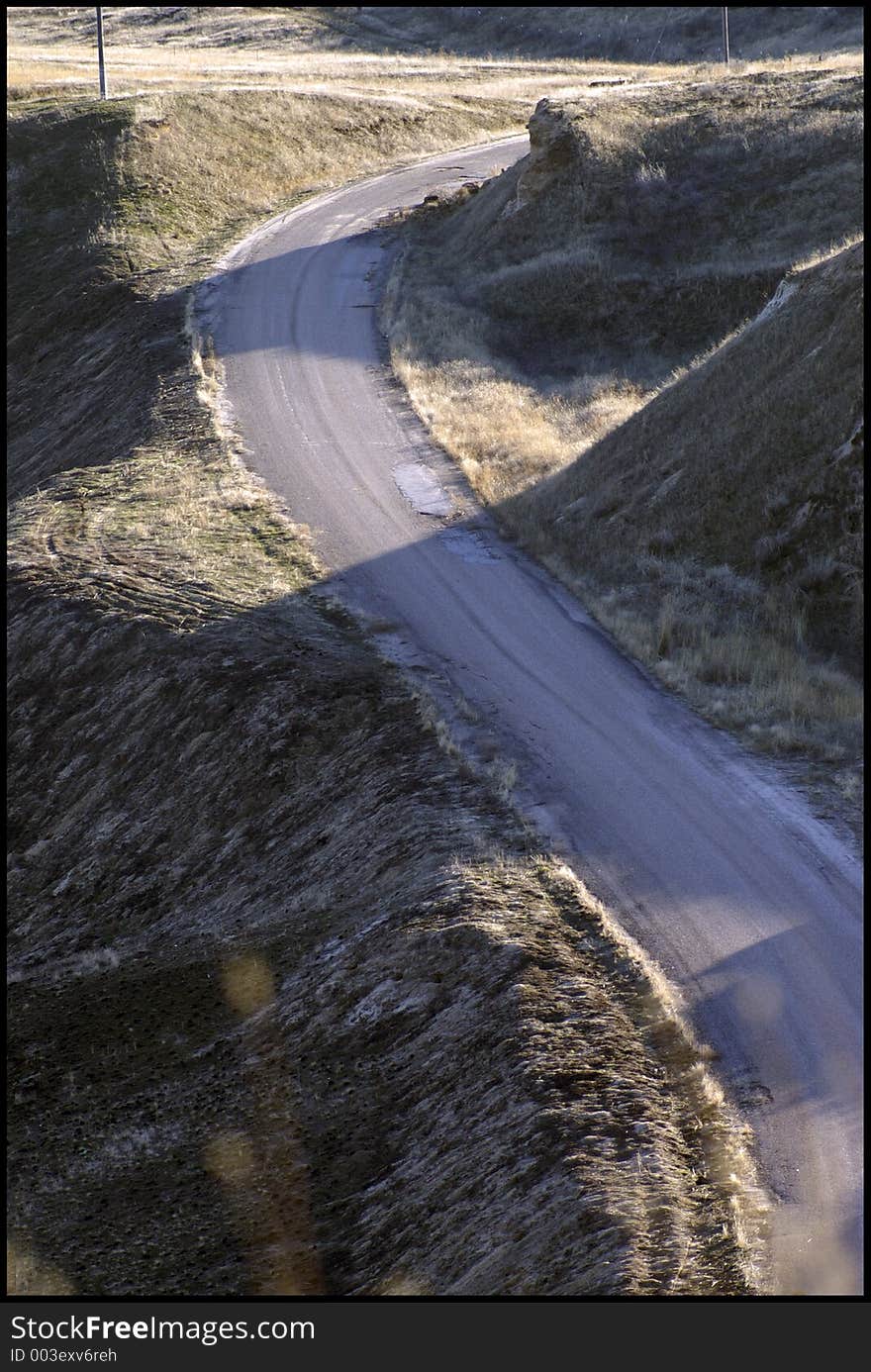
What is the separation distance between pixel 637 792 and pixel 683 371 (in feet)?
48.3

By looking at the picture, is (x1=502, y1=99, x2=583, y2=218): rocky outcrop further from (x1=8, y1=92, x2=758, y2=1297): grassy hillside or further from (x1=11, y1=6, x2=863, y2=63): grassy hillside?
(x1=11, y1=6, x2=863, y2=63): grassy hillside

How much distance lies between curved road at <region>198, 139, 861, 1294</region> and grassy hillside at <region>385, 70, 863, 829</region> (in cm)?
101

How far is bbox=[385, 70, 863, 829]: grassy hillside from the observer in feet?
60.1

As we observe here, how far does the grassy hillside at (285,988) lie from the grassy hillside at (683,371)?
4819 mm

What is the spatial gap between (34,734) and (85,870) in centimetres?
317

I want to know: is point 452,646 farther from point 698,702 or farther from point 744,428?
point 744,428

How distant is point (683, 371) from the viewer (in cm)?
2659

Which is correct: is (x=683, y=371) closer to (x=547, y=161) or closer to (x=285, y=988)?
(x=285, y=988)

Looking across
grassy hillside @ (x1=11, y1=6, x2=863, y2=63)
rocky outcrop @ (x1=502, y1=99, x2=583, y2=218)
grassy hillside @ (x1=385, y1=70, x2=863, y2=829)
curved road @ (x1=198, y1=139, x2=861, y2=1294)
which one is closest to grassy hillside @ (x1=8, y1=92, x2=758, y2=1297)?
curved road @ (x1=198, y1=139, x2=861, y2=1294)

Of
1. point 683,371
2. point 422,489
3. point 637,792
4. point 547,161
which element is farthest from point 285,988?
point 547,161

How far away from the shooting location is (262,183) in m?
48.9

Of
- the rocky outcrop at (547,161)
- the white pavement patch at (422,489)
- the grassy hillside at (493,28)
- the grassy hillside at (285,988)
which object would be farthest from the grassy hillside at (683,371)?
the grassy hillside at (493,28)

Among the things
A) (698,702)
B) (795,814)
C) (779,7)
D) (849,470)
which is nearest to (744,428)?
(849,470)

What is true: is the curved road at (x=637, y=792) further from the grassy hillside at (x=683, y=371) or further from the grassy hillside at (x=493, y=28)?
the grassy hillside at (x=493, y=28)
